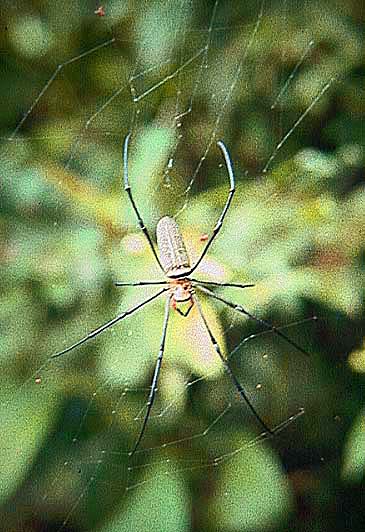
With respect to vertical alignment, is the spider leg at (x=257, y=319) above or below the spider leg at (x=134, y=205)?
below

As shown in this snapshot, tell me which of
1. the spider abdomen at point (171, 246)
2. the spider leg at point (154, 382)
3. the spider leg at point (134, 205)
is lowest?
the spider leg at point (154, 382)

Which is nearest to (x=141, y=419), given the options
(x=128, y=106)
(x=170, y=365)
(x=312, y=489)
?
(x=170, y=365)

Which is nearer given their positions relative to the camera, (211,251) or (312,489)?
(211,251)

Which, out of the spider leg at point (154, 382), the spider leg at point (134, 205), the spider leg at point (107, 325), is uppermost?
the spider leg at point (134, 205)

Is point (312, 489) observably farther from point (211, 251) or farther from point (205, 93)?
point (205, 93)

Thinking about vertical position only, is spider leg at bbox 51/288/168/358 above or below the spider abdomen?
below

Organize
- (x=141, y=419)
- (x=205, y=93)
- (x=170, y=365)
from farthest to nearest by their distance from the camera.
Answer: (x=205, y=93), (x=141, y=419), (x=170, y=365)
